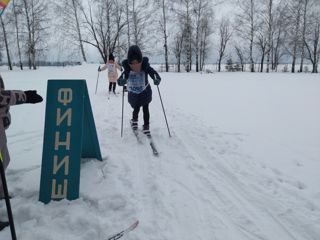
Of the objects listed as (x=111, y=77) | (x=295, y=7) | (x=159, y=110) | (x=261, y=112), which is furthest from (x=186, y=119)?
(x=295, y=7)

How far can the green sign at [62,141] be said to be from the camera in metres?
3.02

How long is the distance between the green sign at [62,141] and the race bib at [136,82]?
2.39 meters

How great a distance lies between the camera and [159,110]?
815 centimetres

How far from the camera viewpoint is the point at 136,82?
214 inches

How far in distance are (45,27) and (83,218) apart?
3333 centimetres

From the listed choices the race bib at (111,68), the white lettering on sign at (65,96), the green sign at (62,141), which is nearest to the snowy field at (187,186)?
the green sign at (62,141)

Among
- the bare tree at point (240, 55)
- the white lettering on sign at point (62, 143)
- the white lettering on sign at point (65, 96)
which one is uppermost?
the bare tree at point (240, 55)

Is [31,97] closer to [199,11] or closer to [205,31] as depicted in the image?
[199,11]

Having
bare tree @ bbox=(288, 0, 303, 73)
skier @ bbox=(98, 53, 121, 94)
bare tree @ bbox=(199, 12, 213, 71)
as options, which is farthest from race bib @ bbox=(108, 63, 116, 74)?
bare tree @ bbox=(288, 0, 303, 73)

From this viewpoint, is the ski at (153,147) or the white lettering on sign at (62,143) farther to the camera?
the ski at (153,147)

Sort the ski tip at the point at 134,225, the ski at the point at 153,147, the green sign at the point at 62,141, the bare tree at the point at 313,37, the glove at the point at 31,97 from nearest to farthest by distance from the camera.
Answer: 1. the ski tip at the point at 134,225
2. the glove at the point at 31,97
3. the green sign at the point at 62,141
4. the ski at the point at 153,147
5. the bare tree at the point at 313,37

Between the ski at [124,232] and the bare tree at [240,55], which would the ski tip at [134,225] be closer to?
the ski at [124,232]

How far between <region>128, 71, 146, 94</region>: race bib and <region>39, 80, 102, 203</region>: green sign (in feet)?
7.85

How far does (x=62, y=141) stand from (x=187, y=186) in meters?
1.52
